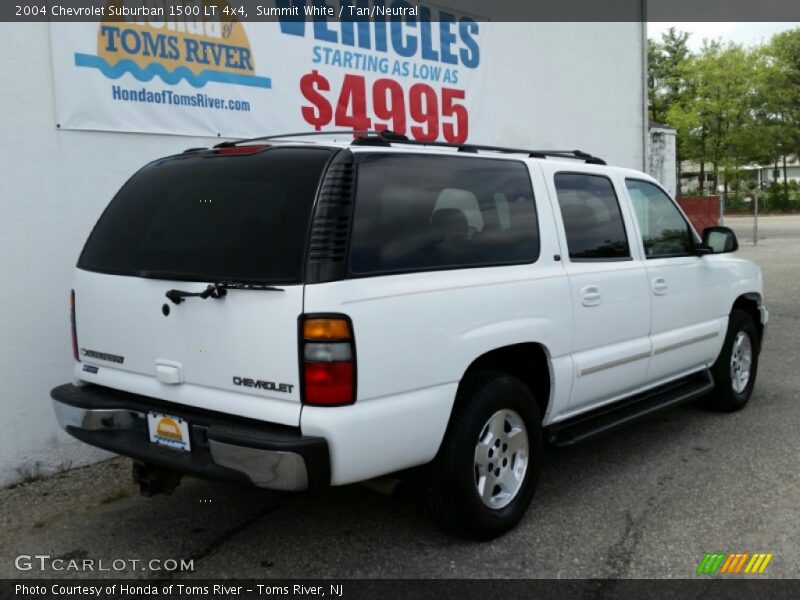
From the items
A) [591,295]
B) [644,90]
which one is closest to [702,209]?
[644,90]

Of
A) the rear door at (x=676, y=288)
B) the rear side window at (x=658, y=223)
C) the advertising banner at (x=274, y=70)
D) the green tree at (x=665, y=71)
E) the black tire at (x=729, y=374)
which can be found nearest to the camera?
the rear door at (x=676, y=288)

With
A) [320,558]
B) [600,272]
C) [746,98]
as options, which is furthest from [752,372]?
[746,98]

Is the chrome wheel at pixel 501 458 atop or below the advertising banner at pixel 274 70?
below

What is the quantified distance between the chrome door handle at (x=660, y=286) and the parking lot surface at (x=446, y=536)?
1062 mm

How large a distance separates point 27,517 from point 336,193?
2.68 metres

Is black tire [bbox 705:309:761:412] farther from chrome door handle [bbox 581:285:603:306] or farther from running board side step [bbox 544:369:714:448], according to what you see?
chrome door handle [bbox 581:285:603:306]

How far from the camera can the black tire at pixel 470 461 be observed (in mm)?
3594

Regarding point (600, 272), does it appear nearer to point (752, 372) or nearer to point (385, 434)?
point (385, 434)

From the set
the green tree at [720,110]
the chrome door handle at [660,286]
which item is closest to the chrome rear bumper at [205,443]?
the chrome door handle at [660,286]

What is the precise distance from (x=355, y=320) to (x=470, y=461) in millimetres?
953

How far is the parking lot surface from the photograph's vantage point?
369 cm

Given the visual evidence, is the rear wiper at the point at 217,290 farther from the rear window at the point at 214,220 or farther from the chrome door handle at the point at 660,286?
the chrome door handle at the point at 660,286

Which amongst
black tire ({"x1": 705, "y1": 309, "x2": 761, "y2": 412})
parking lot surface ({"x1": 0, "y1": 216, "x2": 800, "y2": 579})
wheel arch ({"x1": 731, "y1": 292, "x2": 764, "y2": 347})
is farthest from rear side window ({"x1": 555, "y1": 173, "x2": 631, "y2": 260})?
wheel arch ({"x1": 731, "y1": 292, "x2": 764, "y2": 347})

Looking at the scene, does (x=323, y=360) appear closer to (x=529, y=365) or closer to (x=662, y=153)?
(x=529, y=365)
